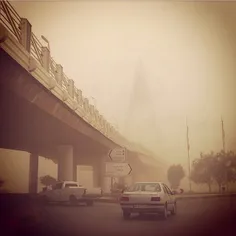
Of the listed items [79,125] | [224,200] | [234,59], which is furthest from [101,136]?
[234,59]

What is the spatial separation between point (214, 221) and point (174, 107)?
5.00 feet

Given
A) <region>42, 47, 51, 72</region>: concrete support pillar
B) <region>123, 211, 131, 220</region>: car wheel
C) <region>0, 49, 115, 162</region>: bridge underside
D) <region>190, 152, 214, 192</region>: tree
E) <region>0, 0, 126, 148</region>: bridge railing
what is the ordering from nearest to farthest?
<region>0, 49, 115, 162</region>: bridge underside < <region>0, 0, 126, 148</region>: bridge railing < <region>123, 211, 131, 220</region>: car wheel < <region>42, 47, 51, 72</region>: concrete support pillar < <region>190, 152, 214, 192</region>: tree

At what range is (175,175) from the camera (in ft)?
14.8

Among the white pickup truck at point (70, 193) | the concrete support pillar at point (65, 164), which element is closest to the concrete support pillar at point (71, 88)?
the concrete support pillar at point (65, 164)

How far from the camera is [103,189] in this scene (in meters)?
4.54

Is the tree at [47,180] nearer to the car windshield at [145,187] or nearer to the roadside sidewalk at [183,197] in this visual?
the roadside sidewalk at [183,197]

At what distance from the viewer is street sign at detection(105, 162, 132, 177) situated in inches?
180

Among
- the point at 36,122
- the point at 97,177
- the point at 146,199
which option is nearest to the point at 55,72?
the point at 36,122

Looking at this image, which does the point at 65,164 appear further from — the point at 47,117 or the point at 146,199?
the point at 146,199

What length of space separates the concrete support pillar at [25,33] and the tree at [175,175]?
7.46 ft

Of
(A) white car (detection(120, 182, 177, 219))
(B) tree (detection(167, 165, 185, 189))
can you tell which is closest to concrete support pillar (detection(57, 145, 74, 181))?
(A) white car (detection(120, 182, 177, 219))

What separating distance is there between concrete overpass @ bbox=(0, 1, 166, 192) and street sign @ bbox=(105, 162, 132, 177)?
73 millimetres

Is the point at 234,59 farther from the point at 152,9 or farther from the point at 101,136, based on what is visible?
the point at 101,136

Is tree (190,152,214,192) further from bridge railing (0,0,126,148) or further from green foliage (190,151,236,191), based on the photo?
bridge railing (0,0,126,148)
